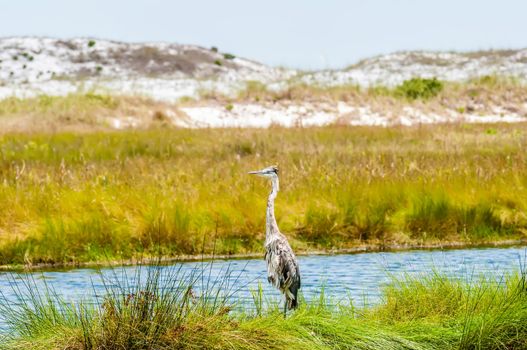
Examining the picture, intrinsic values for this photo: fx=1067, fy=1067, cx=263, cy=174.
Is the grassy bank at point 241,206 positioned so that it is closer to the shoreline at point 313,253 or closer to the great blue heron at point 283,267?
the shoreline at point 313,253

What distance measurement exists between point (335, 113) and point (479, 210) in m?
26.3

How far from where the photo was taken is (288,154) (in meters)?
24.4

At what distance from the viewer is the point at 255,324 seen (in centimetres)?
836

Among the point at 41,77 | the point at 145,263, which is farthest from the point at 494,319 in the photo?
the point at 41,77

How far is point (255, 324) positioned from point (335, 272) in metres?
5.79

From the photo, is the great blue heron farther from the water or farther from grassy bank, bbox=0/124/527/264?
grassy bank, bbox=0/124/527/264

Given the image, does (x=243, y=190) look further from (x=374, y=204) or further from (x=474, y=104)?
(x=474, y=104)

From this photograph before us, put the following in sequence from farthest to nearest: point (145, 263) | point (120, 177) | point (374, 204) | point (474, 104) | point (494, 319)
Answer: point (474, 104) < point (120, 177) < point (374, 204) < point (145, 263) < point (494, 319)

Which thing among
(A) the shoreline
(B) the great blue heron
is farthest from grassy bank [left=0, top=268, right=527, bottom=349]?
(A) the shoreline

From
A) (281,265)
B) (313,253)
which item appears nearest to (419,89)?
(313,253)

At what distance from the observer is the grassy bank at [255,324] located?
8.01 m

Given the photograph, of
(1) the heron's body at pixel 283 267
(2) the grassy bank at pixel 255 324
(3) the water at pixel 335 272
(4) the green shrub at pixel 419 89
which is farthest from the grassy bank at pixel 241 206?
(4) the green shrub at pixel 419 89

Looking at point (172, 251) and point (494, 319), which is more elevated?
point (494, 319)

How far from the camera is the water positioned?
1237cm
